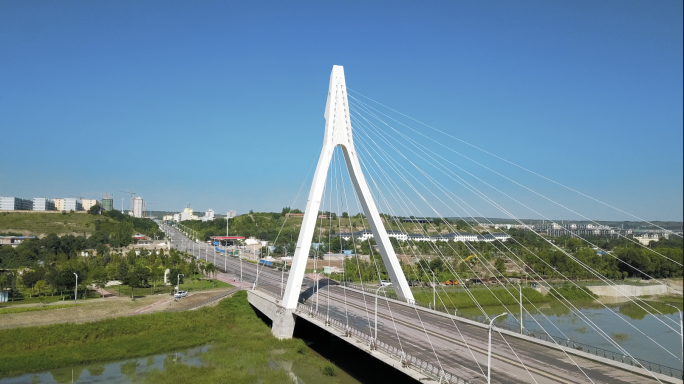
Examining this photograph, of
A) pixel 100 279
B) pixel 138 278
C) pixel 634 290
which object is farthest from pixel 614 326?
pixel 100 279

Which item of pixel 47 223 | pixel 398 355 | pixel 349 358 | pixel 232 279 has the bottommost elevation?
pixel 349 358

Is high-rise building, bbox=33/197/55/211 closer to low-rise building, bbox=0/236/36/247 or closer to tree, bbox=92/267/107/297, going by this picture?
low-rise building, bbox=0/236/36/247

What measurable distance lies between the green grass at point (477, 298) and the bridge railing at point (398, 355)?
49.3ft

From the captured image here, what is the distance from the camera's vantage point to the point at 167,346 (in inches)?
909

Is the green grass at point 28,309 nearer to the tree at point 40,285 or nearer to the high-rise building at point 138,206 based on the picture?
the tree at point 40,285

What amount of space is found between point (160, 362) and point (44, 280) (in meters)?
14.8

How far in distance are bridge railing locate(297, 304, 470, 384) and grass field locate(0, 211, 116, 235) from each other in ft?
203

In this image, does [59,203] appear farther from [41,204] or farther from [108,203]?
[108,203]

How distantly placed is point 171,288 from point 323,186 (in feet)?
56.2

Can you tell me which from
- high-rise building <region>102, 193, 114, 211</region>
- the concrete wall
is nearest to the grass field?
the concrete wall

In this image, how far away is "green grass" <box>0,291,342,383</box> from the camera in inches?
760

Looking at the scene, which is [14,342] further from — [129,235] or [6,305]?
[129,235]

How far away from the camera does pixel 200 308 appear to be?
28.7m

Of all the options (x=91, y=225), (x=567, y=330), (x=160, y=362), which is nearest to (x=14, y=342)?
(x=160, y=362)
